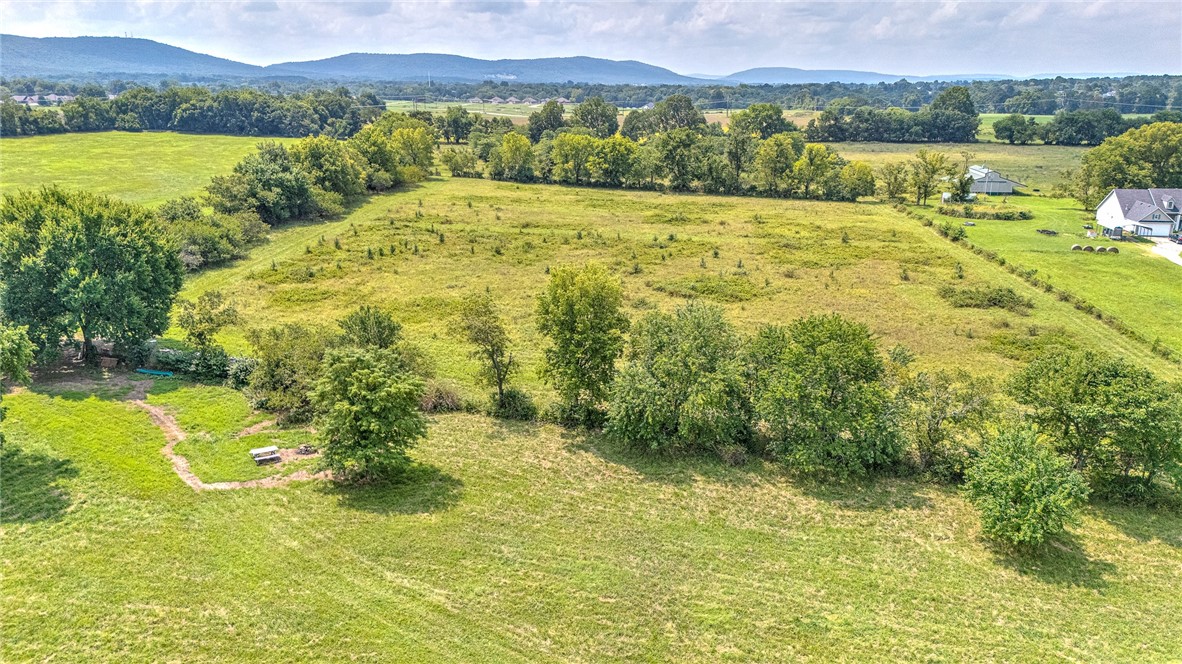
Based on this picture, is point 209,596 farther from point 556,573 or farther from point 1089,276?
point 1089,276

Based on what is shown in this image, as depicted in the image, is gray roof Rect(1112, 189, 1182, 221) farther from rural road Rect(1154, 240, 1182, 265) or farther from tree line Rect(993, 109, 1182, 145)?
tree line Rect(993, 109, 1182, 145)

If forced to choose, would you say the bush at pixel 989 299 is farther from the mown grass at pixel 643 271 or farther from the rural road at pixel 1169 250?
the rural road at pixel 1169 250

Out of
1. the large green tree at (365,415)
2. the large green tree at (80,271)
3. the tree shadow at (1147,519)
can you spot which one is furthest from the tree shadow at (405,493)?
the tree shadow at (1147,519)

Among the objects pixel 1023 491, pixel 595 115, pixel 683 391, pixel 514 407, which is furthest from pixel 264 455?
pixel 595 115

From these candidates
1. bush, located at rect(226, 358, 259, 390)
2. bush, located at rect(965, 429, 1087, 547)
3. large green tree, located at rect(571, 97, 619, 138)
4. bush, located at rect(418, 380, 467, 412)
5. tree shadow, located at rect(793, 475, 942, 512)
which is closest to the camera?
bush, located at rect(965, 429, 1087, 547)

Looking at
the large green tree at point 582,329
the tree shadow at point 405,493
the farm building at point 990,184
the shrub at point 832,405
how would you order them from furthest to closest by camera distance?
the farm building at point 990,184, the large green tree at point 582,329, the shrub at point 832,405, the tree shadow at point 405,493

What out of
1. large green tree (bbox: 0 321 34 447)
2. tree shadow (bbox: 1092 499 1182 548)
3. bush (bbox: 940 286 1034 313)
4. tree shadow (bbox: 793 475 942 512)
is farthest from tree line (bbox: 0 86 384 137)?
tree shadow (bbox: 1092 499 1182 548)

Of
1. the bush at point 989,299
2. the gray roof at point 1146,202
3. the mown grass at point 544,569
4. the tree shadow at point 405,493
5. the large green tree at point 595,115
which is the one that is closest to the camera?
the mown grass at point 544,569

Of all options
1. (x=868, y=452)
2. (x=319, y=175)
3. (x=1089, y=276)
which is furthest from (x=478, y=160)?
(x=868, y=452)
